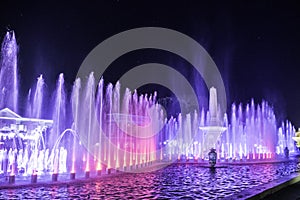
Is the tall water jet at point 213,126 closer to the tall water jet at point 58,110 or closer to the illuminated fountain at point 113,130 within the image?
the illuminated fountain at point 113,130

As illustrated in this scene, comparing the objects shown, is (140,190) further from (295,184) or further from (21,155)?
(21,155)

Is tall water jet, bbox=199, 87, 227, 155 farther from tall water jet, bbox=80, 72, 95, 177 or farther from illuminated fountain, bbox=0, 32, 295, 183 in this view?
tall water jet, bbox=80, 72, 95, 177

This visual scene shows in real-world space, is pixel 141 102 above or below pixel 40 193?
above

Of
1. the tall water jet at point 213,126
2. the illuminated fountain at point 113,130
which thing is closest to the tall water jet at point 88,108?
the illuminated fountain at point 113,130

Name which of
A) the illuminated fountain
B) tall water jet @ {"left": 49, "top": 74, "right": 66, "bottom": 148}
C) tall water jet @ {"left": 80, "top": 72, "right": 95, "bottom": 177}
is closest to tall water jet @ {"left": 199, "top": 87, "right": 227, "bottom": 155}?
the illuminated fountain

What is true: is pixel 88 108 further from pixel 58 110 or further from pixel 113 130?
pixel 113 130

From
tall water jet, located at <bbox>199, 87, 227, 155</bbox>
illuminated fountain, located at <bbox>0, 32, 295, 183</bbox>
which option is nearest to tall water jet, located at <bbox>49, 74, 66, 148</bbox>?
illuminated fountain, located at <bbox>0, 32, 295, 183</bbox>

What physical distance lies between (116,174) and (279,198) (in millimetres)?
8567

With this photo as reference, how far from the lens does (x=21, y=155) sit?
21391 mm

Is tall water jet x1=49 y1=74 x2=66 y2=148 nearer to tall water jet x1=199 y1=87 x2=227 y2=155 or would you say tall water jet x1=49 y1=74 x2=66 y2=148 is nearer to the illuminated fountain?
the illuminated fountain

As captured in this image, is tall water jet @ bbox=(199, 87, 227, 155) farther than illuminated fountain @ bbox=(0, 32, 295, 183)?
Yes

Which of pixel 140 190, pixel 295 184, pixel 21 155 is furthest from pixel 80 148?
pixel 295 184

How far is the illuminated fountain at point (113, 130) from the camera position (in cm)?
2308

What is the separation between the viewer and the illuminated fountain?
23.1 metres
